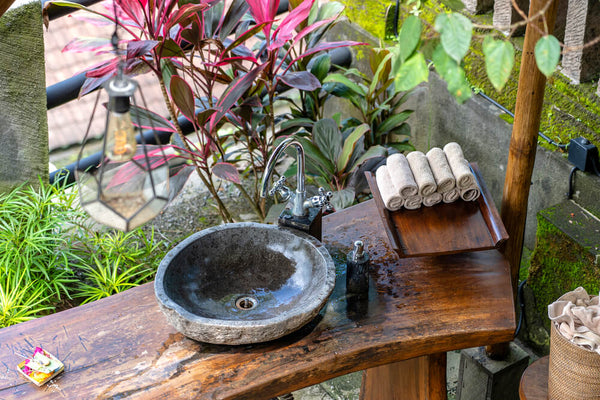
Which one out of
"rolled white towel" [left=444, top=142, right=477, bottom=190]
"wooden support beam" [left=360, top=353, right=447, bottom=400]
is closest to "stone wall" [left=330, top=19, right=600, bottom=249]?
"rolled white towel" [left=444, top=142, right=477, bottom=190]

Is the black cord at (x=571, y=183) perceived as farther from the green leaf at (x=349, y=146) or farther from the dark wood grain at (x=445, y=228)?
the green leaf at (x=349, y=146)

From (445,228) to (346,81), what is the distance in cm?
107

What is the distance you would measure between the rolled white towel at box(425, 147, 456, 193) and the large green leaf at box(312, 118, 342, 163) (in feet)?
2.25

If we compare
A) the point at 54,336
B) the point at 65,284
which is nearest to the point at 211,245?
the point at 54,336

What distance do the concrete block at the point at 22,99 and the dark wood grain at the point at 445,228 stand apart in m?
1.60

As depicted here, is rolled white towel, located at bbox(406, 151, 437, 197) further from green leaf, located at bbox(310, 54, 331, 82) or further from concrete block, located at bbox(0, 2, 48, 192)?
concrete block, located at bbox(0, 2, 48, 192)

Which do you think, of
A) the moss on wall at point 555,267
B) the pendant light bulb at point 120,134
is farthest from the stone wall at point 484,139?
the pendant light bulb at point 120,134

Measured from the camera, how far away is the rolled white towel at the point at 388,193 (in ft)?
6.57

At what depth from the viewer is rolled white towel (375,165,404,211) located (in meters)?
2.00

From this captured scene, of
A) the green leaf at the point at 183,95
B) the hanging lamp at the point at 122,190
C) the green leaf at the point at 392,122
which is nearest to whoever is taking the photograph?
the hanging lamp at the point at 122,190

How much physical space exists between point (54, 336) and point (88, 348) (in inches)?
4.8

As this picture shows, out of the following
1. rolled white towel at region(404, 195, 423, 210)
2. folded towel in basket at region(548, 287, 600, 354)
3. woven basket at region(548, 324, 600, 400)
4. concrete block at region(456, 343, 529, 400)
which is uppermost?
rolled white towel at region(404, 195, 423, 210)

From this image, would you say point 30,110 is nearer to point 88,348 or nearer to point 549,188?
point 88,348

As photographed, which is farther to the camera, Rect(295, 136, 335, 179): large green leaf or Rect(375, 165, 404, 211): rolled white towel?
Rect(295, 136, 335, 179): large green leaf
